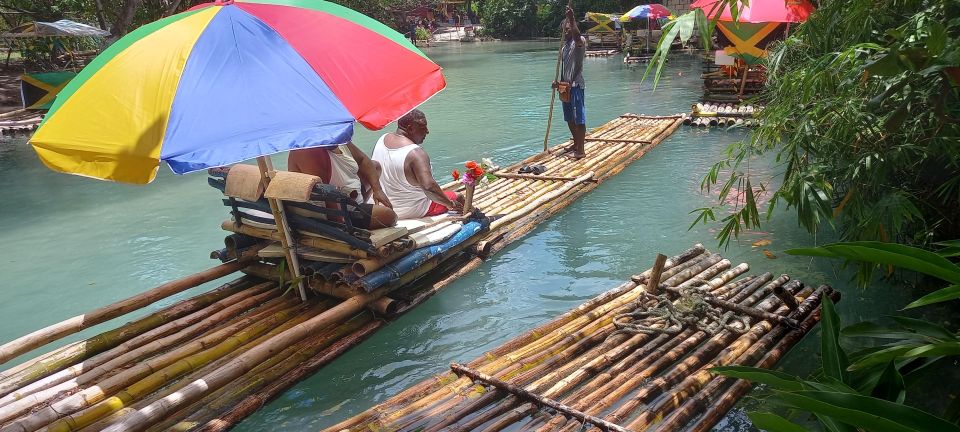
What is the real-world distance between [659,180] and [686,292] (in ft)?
12.4

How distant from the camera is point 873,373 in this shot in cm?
154

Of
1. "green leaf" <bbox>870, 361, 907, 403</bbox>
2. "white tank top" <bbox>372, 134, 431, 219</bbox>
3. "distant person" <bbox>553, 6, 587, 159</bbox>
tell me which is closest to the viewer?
"green leaf" <bbox>870, 361, 907, 403</bbox>

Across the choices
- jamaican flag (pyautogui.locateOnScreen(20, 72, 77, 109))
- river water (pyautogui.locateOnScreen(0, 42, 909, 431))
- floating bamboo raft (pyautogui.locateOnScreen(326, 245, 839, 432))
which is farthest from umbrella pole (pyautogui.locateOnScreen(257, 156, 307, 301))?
jamaican flag (pyautogui.locateOnScreen(20, 72, 77, 109))

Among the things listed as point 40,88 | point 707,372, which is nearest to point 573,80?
point 707,372

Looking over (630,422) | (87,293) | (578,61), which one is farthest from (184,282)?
(578,61)

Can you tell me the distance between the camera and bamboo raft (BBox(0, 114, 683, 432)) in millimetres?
3203

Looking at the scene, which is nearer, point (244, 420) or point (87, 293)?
point (244, 420)

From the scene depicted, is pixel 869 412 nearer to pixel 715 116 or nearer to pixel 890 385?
pixel 890 385

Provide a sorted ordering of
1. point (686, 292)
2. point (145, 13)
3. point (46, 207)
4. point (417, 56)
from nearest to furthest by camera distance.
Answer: point (417, 56), point (686, 292), point (46, 207), point (145, 13)

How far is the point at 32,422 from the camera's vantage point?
296 cm

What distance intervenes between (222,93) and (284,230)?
1.12 meters

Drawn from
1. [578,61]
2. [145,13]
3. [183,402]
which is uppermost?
[145,13]

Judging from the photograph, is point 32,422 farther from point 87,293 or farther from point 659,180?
point 659,180

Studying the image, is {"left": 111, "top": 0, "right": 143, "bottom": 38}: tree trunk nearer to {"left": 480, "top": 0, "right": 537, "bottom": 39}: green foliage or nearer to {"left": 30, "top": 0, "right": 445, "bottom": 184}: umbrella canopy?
{"left": 30, "top": 0, "right": 445, "bottom": 184}: umbrella canopy
